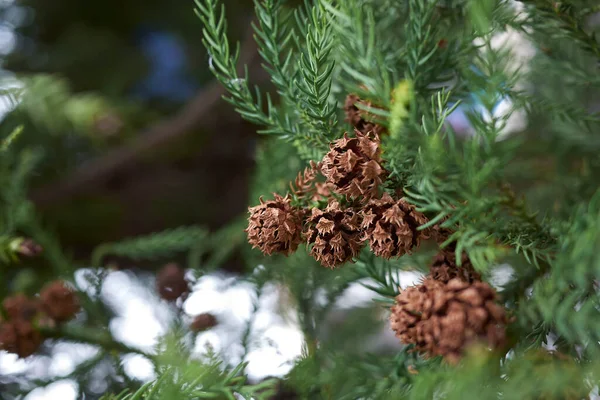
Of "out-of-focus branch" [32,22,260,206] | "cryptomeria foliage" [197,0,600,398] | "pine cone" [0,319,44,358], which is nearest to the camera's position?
"cryptomeria foliage" [197,0,600,398]

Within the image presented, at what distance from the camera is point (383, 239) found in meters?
0.28

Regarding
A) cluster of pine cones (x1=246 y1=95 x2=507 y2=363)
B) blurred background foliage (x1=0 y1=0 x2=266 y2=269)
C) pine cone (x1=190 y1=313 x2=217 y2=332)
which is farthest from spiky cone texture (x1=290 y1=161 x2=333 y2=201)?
blurred background foliage (x1=0 y1=0 x2=266 y2=269)

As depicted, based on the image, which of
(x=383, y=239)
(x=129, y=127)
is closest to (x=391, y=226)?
(x=383, y=239)

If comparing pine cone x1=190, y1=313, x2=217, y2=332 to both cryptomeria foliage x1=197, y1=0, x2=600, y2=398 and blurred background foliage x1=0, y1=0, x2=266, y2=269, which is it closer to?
cryptomeria foliage x1=197, y1=0, x2=600, y2=398

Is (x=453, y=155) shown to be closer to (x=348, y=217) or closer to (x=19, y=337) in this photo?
(x=348, y=217)

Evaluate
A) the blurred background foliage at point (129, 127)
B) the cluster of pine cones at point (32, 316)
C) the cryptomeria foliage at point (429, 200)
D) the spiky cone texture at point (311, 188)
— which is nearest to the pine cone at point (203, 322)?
the cryptomeria foliage at point (429, 200)

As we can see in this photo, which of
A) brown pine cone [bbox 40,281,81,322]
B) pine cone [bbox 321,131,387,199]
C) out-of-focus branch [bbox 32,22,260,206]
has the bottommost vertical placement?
pine cone [bbox 321,131,387,199]

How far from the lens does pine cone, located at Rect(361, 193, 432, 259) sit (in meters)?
0.29

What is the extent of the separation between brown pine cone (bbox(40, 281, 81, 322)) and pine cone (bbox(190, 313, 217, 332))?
0.12 meters

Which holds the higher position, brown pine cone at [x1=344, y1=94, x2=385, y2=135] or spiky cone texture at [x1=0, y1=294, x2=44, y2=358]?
spiky cone texture at [x1=0, y1=294, x2=44, y2=358]

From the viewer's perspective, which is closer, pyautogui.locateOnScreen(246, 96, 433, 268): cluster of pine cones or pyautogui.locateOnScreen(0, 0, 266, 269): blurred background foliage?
pyautogui.locateOnScreen(246, 96, 433, 268): cluster of pine cones

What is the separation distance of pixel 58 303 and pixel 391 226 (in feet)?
1.29

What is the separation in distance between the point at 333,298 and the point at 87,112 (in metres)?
0.44

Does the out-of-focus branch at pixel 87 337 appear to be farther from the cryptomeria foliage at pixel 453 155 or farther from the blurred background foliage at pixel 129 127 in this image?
the blurred background foliage at pixel 129 127
